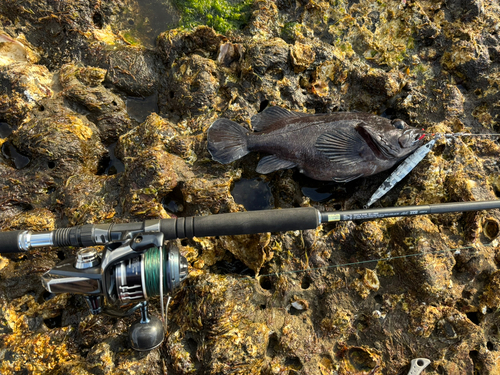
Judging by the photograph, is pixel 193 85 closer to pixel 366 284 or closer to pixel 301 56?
pixel 301 56

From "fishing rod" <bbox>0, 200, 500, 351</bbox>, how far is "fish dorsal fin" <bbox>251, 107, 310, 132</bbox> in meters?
1.10

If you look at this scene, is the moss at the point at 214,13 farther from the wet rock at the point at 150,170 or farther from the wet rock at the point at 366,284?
the wet rock at the point at 366,284

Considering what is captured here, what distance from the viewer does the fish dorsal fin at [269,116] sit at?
311 centimetres

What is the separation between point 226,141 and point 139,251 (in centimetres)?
133

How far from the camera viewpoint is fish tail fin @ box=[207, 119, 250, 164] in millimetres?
2912

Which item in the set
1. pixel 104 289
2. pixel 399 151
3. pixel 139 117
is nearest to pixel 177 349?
pixel 104 289

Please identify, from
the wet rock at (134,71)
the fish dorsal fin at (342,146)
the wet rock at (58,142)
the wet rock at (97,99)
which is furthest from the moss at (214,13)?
the fish dorsal fin at (342,146)

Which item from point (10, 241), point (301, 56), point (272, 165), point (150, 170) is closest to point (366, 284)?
point (272, 165)

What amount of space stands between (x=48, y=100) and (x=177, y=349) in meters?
2.91

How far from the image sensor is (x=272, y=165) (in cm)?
303

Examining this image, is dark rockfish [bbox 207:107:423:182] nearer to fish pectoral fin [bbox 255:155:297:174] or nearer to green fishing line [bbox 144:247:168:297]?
fish pectoral fin [bbox 255:155:297:174]

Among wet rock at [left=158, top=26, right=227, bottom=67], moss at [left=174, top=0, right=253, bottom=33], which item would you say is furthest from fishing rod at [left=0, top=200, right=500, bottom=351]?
moss at [left=174, top=0, right=253, bottom=33]

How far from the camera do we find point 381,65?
353 centimetres

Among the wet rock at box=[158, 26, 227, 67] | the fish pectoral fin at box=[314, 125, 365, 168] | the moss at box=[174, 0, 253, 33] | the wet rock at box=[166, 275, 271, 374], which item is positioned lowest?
the wet rock at box=[166, 275, 271, 374]
